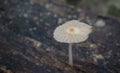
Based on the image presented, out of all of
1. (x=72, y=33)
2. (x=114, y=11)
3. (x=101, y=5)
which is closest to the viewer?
(x=72, y=33)

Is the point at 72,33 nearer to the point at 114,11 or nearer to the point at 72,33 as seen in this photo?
the point at 72,33

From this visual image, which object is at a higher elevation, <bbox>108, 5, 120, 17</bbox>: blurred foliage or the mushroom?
<bbox>108, 5, 120, 17</bbox>: blurred foliage

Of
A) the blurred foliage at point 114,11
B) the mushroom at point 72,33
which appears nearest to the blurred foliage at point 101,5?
the blurred foliage at point 114,11

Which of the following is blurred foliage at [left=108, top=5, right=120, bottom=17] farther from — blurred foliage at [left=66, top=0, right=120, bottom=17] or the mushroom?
the mushroom

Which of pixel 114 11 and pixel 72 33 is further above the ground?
pixel 114 11

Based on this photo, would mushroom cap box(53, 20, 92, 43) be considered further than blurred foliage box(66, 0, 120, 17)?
No

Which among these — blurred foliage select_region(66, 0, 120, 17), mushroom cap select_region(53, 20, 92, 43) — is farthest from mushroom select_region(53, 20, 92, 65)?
blurred foliage select_region(66, 0, 120, 17)

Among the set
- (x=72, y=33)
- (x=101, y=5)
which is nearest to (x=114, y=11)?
(x=101, y=5)
